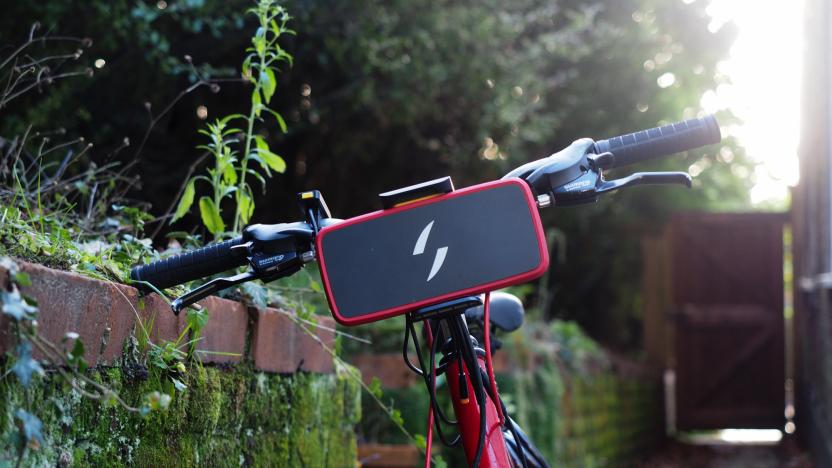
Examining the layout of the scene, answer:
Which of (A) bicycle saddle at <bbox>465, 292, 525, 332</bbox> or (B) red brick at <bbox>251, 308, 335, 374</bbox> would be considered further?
(B) red brick at <bbox>251, 308, 335, 374</bbox>

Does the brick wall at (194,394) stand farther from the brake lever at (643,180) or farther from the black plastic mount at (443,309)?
the brake lever at (643,180)

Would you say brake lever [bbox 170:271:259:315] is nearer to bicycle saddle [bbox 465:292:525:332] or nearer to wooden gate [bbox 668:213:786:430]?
bicycle saddle [bbox 465:292:525:332]

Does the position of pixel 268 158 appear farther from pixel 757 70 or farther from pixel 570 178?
pixel 757 70

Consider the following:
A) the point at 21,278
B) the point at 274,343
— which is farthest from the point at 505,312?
the point at 21,278

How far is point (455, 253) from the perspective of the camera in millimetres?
1300

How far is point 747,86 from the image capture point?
8.69 meters

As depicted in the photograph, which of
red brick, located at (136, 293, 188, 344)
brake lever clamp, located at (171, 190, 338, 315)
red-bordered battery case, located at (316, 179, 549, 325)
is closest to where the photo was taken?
red-bordered battery case, located at (316, 179, 549, 325)

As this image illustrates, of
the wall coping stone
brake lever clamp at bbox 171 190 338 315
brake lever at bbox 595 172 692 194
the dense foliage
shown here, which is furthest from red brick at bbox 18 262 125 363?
the dense foliage

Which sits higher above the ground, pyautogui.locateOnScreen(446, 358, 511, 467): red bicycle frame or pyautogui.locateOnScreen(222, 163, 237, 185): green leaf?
pyautogui.locateOnScreen(222, 163, 237, 185): green leaf

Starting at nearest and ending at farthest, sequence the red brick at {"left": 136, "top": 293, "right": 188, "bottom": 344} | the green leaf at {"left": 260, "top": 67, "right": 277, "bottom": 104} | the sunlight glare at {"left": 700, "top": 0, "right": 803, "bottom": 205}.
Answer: the red brick at {"left": 136, "top": 293, "right": 188, "bottom": 344} < the green leaf at {"left": 260, "top": 67, "right": 277, "bottom": 104} < the sunlight glare at {"left": 700, "top": 0, "right": 803, "bottom": 205}

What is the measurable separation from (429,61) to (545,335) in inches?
80.1

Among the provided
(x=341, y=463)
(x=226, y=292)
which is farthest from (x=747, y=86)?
(x=226, y=292)

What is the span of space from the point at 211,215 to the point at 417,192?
41.4 inches

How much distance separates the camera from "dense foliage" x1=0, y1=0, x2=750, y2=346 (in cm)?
429
